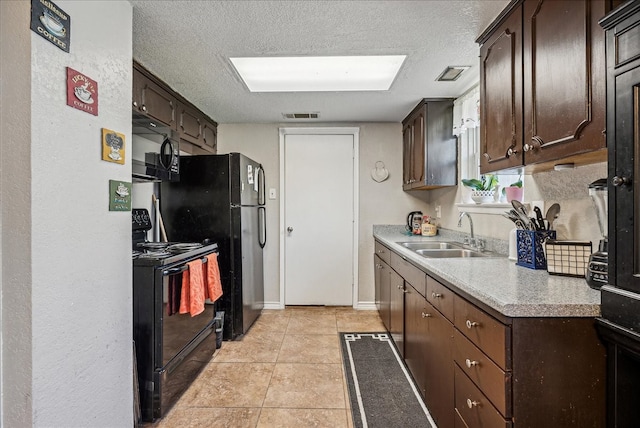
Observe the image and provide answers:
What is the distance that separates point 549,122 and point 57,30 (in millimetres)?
1919

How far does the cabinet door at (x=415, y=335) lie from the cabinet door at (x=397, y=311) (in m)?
0.10

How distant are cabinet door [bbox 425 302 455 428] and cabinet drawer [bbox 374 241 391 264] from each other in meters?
1.12

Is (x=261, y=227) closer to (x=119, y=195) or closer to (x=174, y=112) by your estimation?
(x=174, y=112)

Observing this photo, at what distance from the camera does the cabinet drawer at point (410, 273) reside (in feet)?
6.35

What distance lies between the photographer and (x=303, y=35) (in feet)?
6.23

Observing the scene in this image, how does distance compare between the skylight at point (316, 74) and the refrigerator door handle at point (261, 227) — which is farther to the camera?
the refrigerator door handle at point (261, 227)

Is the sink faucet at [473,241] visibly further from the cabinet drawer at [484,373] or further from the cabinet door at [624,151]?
the cabinet door at [624,151]

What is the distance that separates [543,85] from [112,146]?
1.88 meters

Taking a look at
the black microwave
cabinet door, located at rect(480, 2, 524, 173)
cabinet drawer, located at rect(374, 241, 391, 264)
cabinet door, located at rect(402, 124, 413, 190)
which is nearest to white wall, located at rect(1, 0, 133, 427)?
the black microwave

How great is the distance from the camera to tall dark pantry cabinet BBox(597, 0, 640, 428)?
0.89 m

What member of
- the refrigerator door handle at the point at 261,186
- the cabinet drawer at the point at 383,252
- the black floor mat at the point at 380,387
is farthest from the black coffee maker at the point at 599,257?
the refrigerator door handle at the point at 261,186

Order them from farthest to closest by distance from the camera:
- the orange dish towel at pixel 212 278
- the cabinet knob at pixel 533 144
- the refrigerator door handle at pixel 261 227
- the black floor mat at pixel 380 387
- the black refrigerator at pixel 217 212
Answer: the refrigerator door handle at pixel 261 227 < the black refrigerator at pixel 217 212 < the orange dish towel at pixel 212 278 < the black floor mat at pixel 380 387 < the cabinet knob at pixel 533 144

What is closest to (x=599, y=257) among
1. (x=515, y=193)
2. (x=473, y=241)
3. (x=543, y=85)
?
(x=543, y=85)

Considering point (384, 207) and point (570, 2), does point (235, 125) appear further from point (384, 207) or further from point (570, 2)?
point (570, 2)
